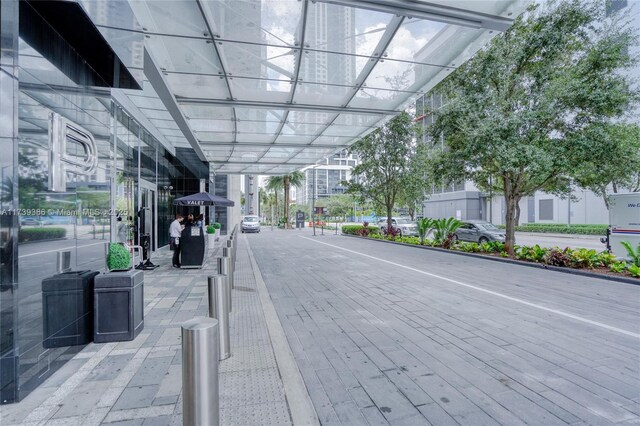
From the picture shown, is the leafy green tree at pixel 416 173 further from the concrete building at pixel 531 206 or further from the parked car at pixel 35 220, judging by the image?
the parked car at pixel 35 220

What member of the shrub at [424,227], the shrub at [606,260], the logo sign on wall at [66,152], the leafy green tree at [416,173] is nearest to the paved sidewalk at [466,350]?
the shrub at [606,260]

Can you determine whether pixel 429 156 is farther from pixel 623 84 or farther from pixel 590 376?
pixel 590 376

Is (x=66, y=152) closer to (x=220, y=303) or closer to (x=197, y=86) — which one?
(x=220, y=303)

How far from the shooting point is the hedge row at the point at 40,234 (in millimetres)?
3270

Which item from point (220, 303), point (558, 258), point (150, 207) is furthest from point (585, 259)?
point (150, 207)

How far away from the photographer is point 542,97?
1140 cm

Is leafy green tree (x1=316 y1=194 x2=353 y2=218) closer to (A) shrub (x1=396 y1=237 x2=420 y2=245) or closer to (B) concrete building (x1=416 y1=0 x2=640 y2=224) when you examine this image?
(B) concrete building (x1=416 y1=0 x2=640 y2=224)

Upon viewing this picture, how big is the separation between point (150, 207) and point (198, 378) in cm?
1309

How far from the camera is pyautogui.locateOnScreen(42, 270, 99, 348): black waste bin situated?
3.79 metres

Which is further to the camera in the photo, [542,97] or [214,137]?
[214,137]

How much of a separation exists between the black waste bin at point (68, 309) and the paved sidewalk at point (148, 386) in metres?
0.27

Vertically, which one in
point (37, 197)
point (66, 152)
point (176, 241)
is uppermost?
point (66, 152)

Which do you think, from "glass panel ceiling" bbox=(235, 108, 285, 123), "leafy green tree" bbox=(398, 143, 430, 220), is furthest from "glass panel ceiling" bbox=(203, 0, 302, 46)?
"leafy green tree" bbox=(398, 143, 430, 220)

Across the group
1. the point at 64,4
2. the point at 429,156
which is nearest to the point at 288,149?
the point at 429,156
